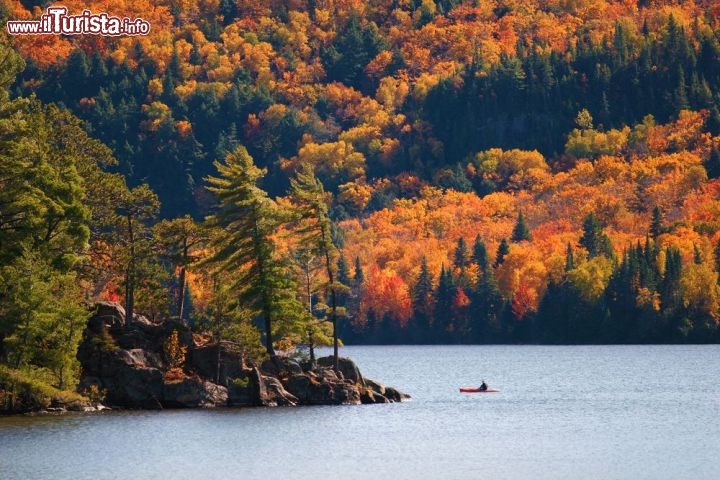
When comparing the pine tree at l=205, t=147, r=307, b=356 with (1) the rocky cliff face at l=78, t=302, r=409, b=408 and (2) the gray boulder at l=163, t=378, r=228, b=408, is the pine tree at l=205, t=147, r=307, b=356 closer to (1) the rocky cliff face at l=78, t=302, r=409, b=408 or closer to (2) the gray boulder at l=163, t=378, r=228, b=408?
A: (1) the rocky cliff face at l=78, t=302, r=409, b=408

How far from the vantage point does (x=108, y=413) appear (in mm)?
94875

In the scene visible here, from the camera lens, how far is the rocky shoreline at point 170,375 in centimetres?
9706

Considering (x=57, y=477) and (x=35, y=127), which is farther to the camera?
(x=35, y=127)

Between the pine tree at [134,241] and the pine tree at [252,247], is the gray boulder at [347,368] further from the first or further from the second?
the pine tree at [134,241]

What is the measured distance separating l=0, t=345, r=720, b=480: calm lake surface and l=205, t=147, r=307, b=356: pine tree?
7.92m

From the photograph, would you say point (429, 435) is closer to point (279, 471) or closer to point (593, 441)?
point (593, 441)

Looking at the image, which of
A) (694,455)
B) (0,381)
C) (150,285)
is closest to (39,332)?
(0,381)

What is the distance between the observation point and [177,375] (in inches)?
3880

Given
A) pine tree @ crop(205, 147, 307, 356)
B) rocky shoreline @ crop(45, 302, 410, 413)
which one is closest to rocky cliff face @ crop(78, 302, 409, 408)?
rocky shoreline @ crop(45, 302, 410, 413)

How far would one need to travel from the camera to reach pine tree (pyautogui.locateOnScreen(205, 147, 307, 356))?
104062 mm

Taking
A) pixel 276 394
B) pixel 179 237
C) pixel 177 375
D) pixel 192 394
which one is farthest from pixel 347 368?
pixel 179 237

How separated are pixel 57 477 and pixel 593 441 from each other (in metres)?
29.6

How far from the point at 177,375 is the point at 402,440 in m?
18.3

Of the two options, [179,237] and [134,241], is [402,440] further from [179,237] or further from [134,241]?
[134,241]
